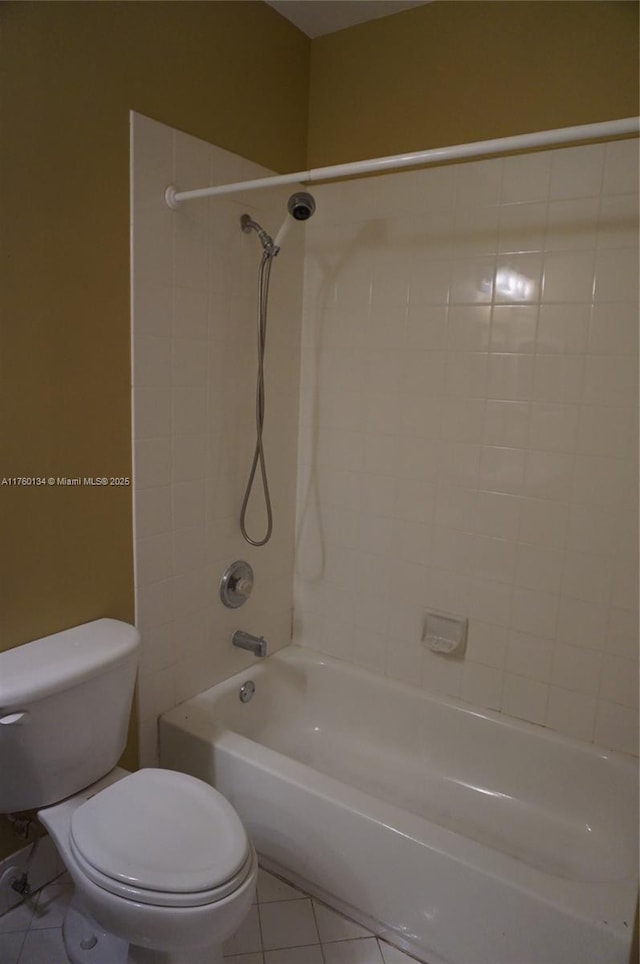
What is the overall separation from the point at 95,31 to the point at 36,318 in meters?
0.70

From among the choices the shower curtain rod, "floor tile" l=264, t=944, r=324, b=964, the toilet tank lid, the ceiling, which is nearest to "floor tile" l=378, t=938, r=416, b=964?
"floor tile" l=264, t=944, r=324, b=964

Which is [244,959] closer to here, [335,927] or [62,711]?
[335,927]

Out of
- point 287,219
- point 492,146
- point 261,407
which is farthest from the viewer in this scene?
point 261,407

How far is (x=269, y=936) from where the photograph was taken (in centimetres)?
159

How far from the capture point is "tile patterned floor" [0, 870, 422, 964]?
4.96 feet

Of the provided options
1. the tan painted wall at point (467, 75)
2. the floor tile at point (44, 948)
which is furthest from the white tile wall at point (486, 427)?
the floor tile at point (44, 948)

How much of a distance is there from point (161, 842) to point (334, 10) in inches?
93.4

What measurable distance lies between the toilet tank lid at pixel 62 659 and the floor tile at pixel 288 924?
2.70 ft

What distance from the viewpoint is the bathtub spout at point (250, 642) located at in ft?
6.61

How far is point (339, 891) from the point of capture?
1.60 m

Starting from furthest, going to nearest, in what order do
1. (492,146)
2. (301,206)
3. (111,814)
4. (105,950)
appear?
1. (301,206)
2. (105,950)
3. (111,814)
4. (492,146)

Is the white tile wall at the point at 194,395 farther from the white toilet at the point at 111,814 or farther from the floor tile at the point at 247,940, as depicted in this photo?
the floor tile at the point at 247,940

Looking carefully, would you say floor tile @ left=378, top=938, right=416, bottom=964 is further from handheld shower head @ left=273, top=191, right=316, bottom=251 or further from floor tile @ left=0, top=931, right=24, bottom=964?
handheld shower head @ left=273, top=191, right=316, bottom=251

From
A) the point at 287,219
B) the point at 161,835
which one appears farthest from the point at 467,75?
the point at 161,835
